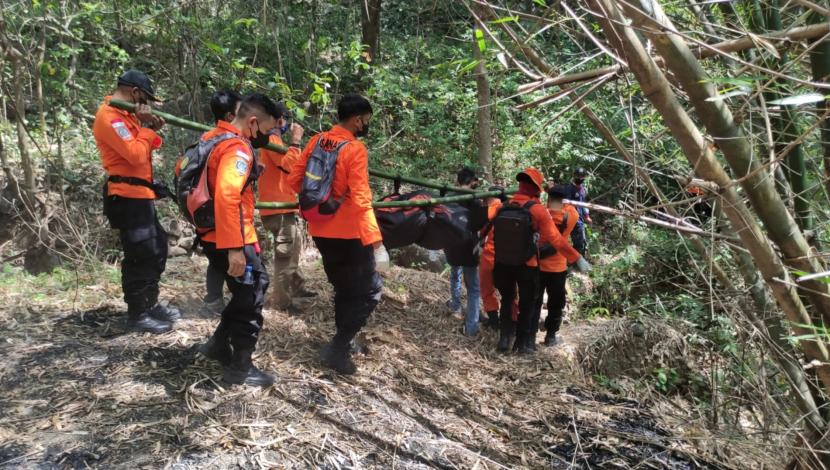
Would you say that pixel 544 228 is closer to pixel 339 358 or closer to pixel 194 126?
pixel 339 358

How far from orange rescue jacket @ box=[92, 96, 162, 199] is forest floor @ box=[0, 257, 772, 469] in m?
1.18

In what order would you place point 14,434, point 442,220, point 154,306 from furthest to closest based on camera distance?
point 442,220 → point 154,306 → point 14,434

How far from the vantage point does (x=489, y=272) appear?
233 inches

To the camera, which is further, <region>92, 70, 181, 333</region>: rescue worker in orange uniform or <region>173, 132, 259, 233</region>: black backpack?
<region>92, 70, 181, 333</region>: rescue worker in orange uniform

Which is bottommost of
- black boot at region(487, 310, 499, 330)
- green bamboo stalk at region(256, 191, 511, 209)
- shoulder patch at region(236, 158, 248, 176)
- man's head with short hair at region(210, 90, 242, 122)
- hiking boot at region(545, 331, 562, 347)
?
hiking boot at region(545, 331, 562, 347)

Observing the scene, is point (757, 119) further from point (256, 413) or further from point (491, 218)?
point (256, 413)

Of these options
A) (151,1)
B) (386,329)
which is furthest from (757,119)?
(151,1)

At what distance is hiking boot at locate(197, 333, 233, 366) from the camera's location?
12.7ft

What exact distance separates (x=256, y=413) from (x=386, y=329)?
7.08ft

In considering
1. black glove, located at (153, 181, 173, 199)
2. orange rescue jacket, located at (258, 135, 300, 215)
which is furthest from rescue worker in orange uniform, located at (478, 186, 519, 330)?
black glove, located at (153, 181, 173, 199)

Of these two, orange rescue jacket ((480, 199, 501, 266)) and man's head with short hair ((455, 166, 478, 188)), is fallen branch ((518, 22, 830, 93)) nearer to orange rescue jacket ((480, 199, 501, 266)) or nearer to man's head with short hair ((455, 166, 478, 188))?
orange rescue jacket ((480, 199, 501, 266))

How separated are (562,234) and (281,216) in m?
2.89

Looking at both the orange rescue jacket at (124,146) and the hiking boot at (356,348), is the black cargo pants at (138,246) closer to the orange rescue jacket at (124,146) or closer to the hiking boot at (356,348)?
the orange rescue jacket at (124,146)

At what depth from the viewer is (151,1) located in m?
7.35
